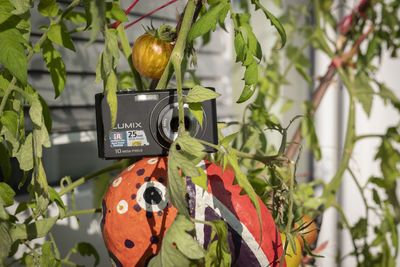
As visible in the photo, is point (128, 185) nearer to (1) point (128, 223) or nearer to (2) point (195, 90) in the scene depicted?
(1) point (128, 223)

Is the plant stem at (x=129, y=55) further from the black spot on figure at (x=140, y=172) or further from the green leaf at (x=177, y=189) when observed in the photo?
the green leaf at (x=177, y=189)

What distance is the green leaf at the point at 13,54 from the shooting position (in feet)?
1.40

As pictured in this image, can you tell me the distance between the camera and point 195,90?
1.61 ft

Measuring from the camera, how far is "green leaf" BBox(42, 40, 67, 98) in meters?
0.55

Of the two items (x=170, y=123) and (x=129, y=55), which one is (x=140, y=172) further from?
(x=129, y=55)

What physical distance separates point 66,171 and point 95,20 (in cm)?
67

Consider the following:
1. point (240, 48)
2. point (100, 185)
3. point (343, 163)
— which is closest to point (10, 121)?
point (240, 48)

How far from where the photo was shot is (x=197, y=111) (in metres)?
0.52

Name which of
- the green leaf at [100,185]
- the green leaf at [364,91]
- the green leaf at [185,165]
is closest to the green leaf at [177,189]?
the green leaf at [185,165]

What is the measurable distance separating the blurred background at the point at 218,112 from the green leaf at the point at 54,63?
7.4 inches

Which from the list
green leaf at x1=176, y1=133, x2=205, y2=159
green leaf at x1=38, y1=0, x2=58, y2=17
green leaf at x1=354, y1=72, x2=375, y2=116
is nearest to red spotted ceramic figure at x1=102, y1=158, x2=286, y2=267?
green leaf at x1=176, y1=133, x2=205, y2=159

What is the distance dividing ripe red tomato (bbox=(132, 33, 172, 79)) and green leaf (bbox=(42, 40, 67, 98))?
0.10 m

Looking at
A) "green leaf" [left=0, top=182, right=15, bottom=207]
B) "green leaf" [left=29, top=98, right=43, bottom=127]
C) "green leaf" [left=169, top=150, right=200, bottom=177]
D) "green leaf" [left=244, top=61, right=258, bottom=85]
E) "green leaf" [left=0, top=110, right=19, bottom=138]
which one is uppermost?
"green leaf" [left=244, top=61, right=258, bottom=85]

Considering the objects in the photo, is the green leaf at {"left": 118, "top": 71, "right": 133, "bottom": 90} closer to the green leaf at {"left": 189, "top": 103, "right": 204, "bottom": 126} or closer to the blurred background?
the blurred background
